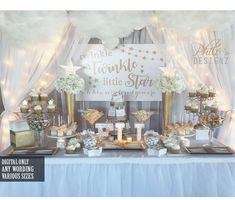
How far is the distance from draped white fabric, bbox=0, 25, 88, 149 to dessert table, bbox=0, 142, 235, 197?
86 cm

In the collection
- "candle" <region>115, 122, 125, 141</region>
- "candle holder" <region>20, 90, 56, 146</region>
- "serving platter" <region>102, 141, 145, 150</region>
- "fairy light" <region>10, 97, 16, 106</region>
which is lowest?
"serving platter" <region>102, 141, 145, 150</region>

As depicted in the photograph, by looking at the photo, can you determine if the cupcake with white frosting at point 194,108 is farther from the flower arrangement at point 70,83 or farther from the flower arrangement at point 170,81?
the flower arrangement at point 70,83

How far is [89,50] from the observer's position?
3.03m

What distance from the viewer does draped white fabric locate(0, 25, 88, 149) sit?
2.92 meters

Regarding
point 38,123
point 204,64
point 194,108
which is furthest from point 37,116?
point 204,64

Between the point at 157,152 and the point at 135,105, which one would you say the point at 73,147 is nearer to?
the point at 157,152

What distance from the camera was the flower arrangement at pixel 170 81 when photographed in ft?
9.02

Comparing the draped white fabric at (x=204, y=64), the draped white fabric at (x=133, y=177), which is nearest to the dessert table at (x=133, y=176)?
the draped white fabric at (x=133, y=177)

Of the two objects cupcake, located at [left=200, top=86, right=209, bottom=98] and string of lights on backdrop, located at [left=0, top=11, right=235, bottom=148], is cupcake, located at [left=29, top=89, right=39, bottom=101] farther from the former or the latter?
cupcake, located at [left=200, top=86, right=209, bottom=98]

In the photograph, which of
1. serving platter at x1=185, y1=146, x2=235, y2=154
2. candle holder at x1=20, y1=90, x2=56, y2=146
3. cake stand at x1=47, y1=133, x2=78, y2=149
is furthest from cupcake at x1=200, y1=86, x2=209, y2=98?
candle holder at x1=20, y1=90, x2=56, y2=146

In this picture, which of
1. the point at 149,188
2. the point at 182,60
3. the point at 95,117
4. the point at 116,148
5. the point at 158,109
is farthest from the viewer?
the point at 158,109

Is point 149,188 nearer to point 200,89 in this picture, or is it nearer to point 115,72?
point 200,89

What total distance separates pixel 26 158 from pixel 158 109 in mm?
1345

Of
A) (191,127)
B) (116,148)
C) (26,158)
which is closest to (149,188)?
(116,148)
